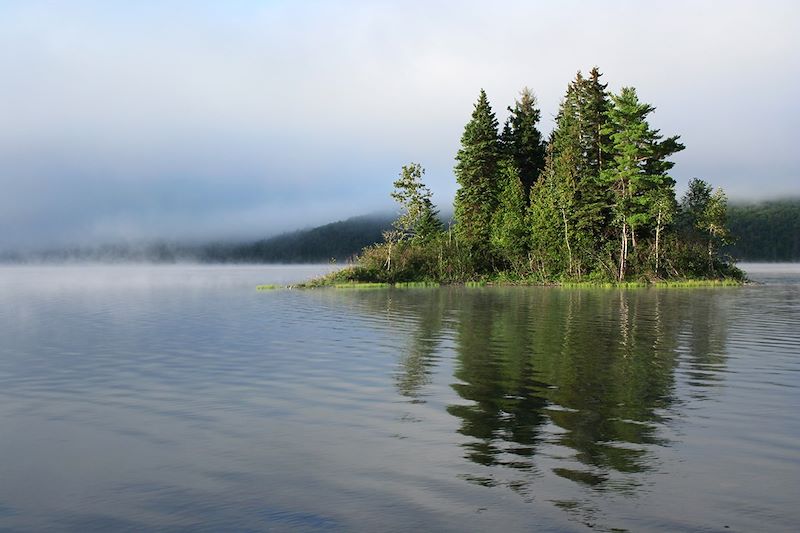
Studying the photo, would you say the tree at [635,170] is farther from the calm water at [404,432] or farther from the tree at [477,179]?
the calm water at [404,432]

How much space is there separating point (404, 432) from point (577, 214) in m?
60.9

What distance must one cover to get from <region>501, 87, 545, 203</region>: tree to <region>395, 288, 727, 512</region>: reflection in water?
51.0 m

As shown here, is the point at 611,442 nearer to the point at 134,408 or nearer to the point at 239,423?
the point at 239,423

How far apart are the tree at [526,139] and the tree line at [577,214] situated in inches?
159

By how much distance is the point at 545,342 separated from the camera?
976 inches

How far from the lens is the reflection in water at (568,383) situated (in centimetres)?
1032

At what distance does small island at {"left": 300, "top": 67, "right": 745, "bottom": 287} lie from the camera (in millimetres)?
68625

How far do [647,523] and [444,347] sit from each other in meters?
16.1

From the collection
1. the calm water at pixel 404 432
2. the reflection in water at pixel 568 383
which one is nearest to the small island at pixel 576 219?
the reflection in water at pixel 568 383

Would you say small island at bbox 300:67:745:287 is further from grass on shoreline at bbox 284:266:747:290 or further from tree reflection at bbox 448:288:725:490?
tree reflection at bbox 448:288:725:490

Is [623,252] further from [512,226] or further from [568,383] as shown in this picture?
[568,383]

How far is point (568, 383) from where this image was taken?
16.7 metres

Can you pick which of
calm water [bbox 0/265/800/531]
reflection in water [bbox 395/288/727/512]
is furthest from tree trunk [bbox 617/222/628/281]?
calm water [bbox 0/265/800/531]

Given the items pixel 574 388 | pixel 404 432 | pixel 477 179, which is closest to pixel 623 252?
pixel 477 179
